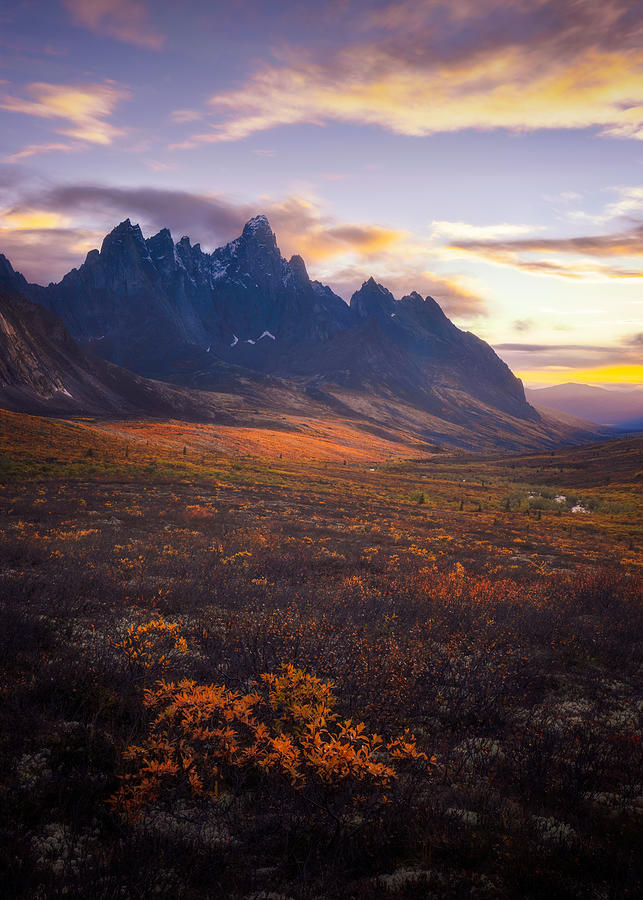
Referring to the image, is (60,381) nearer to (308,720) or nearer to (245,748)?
(308,720)

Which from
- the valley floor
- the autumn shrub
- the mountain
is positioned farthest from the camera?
the mountain

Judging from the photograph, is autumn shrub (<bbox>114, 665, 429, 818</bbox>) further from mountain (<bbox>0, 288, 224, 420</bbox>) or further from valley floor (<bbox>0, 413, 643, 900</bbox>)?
mountain (<bbox>0, 288, 224, 420</bbox>)

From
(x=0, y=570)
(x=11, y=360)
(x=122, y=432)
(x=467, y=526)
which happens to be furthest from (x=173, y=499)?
(x=11, y=360)

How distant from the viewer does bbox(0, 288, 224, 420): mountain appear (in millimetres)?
104312

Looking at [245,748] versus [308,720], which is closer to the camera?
[245,748]

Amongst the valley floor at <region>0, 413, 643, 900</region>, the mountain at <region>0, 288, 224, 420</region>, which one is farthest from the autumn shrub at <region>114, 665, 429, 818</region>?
the mountain at <region>0, 288, 224, 420</region>

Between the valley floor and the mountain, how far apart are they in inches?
3756

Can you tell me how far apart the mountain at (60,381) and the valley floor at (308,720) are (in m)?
95.4

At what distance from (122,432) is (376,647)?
253ft

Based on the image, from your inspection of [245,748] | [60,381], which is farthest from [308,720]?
[60,381]

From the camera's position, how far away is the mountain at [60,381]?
104 m

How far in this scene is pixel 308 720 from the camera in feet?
22.4

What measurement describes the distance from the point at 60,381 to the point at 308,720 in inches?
5274

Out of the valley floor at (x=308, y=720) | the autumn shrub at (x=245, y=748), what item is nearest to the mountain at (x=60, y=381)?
the valley floor at (x=308, y=720)
